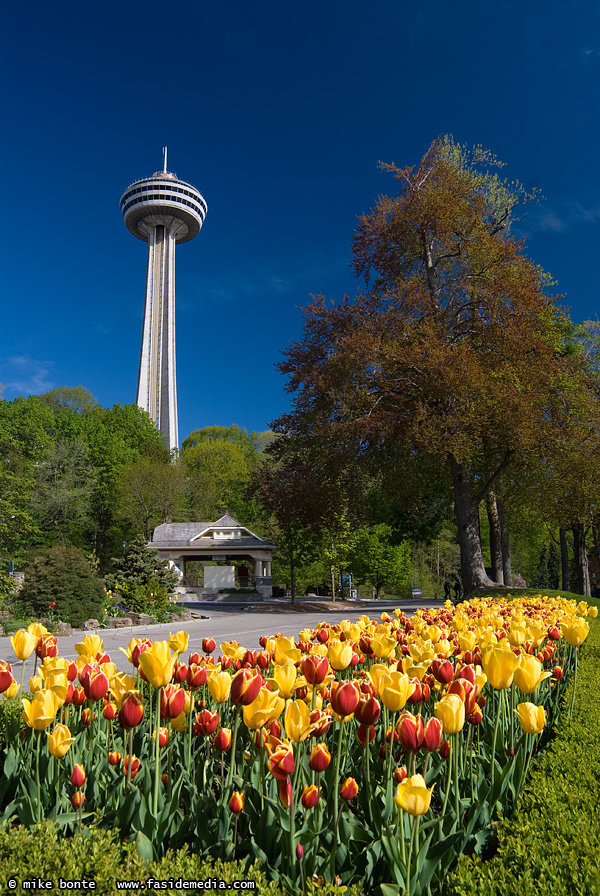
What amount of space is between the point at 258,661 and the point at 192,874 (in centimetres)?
137

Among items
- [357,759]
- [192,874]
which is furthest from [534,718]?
[192,874]

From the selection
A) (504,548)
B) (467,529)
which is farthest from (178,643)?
(504,548)

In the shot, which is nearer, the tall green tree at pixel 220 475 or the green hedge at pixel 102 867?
the green hedge at pixel 102 867

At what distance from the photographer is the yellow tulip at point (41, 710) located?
8.22ft

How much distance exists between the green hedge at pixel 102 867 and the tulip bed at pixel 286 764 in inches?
4.1

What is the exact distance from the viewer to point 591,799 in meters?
2.74

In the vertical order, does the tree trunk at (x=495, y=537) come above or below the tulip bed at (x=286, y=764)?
above

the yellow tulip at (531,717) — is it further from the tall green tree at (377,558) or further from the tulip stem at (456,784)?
the tall green tree at (377,558)

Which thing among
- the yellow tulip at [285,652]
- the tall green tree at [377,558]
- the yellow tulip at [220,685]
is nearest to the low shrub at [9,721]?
the yellow tulip at [220,685]

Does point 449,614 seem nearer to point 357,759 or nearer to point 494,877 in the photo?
point 357,759

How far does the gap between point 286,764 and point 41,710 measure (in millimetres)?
1148

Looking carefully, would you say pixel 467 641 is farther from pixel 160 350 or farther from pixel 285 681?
pixel 160 350

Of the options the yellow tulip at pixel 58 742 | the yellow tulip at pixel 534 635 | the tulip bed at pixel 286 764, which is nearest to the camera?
the tulip bed at pixel 286 764

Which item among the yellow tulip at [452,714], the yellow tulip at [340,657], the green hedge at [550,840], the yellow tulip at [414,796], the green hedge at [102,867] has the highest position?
the yellow tulip at [340,657]
